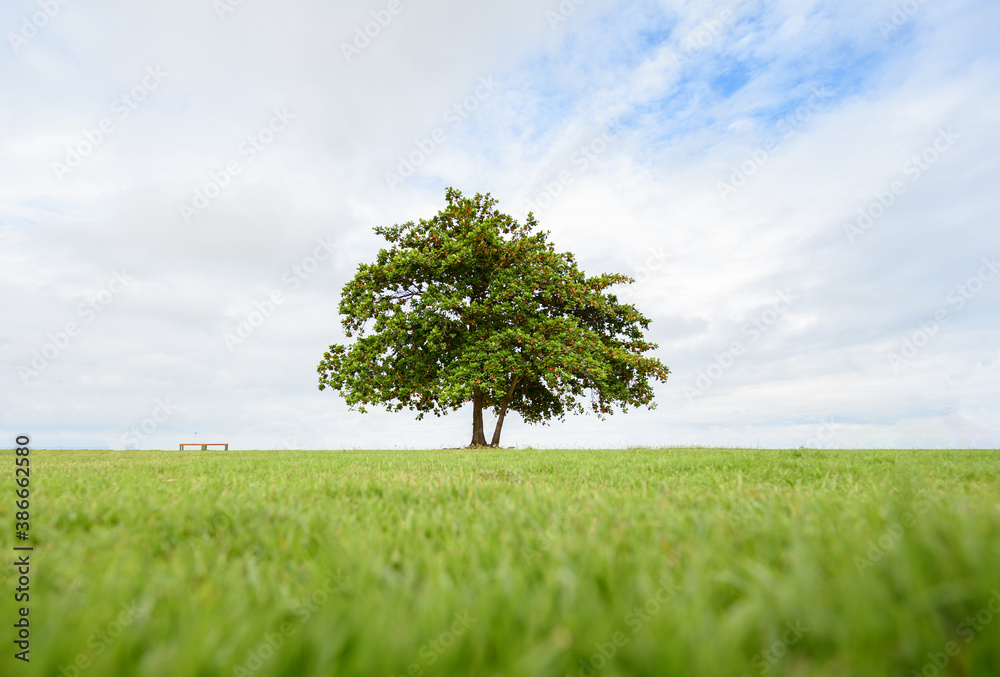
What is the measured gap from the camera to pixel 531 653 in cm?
131

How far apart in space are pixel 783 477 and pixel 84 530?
6.54 metres

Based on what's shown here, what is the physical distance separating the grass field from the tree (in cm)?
1510

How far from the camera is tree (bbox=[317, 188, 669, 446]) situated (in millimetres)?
18891

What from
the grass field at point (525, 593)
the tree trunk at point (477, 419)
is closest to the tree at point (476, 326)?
the tree trunk at point (477, 419)

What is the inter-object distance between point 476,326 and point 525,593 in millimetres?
18771

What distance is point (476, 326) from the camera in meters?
20.5

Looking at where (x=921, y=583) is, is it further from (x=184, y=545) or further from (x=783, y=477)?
(x=783, y=477)

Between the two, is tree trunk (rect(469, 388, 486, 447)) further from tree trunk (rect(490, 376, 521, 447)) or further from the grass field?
the grass field

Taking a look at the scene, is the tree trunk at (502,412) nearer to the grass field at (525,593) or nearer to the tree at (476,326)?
the tree at (476,326)

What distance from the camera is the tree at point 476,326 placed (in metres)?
18.9

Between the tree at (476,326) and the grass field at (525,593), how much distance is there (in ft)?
49.6

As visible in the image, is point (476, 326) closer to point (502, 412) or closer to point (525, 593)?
point (502, 412)

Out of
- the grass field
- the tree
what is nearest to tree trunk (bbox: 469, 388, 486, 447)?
the tree

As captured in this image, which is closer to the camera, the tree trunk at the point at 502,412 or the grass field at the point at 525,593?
the grass field at the point at 525,593
